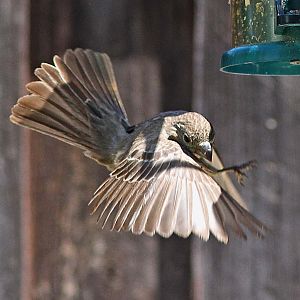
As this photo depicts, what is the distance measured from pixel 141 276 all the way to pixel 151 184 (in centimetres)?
47

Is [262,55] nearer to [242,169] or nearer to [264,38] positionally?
[264,38]

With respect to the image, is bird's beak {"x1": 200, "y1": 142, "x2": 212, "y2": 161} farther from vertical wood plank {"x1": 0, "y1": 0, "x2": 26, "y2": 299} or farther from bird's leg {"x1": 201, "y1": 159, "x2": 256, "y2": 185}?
vertical wood plank {"x1": 0, "y1": 0, "x2": 26, "y2": 299}

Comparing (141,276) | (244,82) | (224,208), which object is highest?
(244,82)

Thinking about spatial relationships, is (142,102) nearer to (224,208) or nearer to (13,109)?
(13,109)

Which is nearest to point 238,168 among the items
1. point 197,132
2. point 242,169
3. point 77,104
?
point 242,169

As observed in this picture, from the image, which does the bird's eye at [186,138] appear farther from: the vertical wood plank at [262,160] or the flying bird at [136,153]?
the vertical wood plank at [262,160]

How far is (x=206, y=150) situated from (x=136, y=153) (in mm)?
260

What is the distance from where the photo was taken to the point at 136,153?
436 centimetres

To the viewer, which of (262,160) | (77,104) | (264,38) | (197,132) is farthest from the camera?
(77,104)

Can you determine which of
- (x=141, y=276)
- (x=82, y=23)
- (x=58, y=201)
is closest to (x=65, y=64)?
(x=82, y=23)

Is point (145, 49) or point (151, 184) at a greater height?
point (145, 49)

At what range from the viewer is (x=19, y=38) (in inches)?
173

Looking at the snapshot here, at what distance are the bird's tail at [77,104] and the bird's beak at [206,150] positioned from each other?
397 millimetres

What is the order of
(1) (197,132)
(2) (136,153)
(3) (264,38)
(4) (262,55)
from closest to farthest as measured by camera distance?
(4) (262,55) → (3) (264,38) → (1) (197,132) → (2) (136,153)
